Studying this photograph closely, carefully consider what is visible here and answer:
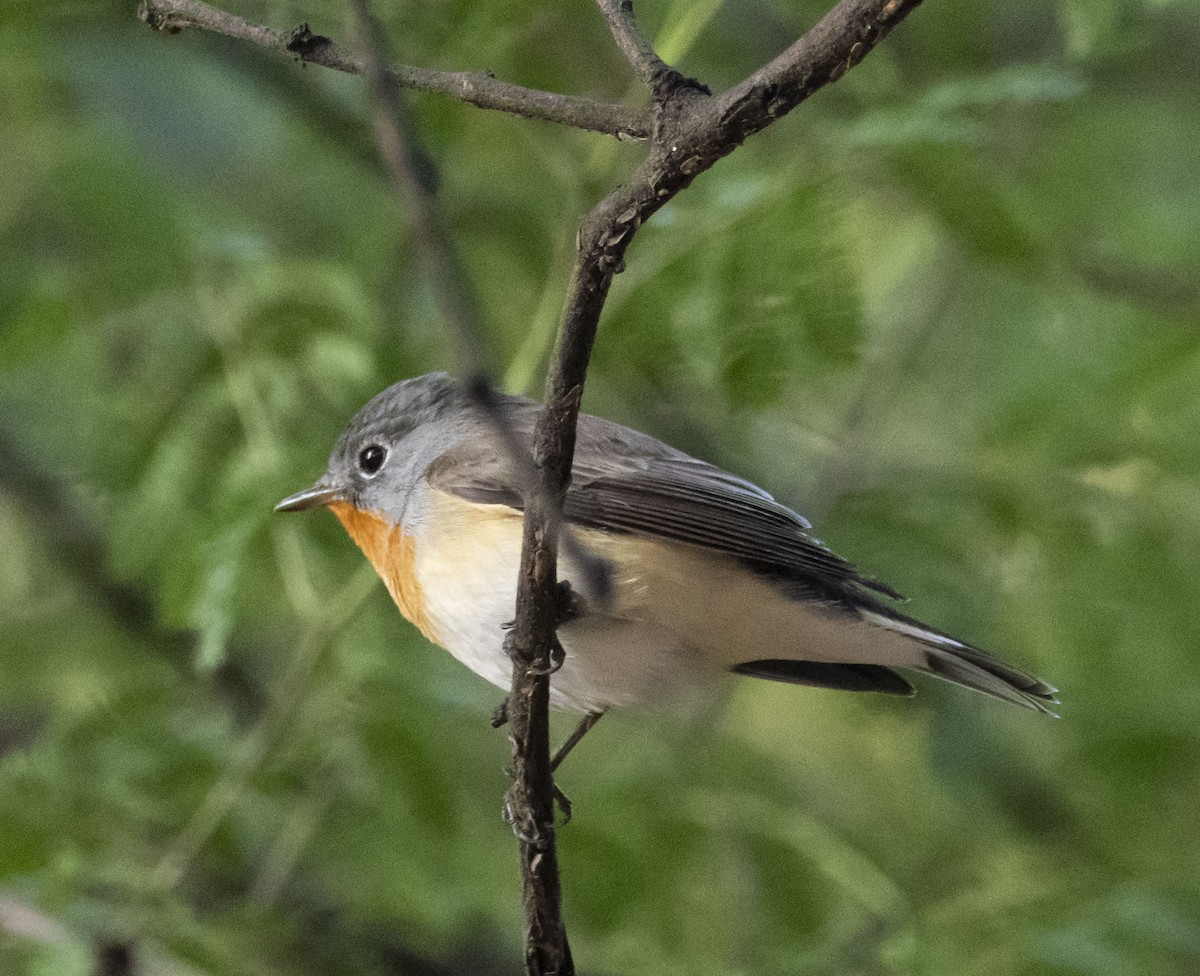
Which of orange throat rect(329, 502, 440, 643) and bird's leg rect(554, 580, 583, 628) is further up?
orange throat rect(329, 502, 440, 643)

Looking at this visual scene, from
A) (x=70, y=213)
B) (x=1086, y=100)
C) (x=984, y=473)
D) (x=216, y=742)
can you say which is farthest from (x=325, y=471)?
(x=1086, y=100)

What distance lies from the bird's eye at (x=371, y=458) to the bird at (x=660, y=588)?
283 millimetres

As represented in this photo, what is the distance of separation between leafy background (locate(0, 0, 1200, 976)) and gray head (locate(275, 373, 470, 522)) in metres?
0.09

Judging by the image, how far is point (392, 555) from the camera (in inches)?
152

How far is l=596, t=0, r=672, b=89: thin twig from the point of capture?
6.23 ft

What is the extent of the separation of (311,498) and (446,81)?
2243 millimetres

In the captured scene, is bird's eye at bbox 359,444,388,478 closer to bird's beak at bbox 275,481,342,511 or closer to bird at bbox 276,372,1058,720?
bird's beak at bbox 275,481,342,511

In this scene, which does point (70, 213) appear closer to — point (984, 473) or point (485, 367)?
point (984, 473)

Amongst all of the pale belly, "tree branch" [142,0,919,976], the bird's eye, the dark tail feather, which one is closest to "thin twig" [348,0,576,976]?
"tree branch" [142,0,919,976]

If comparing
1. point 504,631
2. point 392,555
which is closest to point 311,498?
point 392,555

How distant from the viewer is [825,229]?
379 centimetres

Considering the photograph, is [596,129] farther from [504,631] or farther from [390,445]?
[390,445]

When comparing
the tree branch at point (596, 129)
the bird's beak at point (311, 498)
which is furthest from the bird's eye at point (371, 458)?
the tree branch at point (596, 129)

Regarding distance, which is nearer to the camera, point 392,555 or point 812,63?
point 812,63
